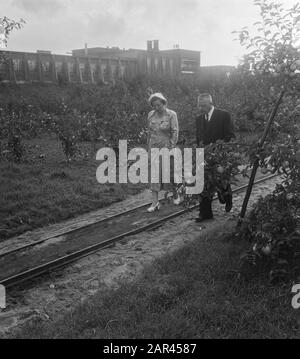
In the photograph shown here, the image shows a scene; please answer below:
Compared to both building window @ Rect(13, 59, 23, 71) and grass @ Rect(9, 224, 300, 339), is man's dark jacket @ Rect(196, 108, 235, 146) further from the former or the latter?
building window @ Rect(13, 59, 23, 71)

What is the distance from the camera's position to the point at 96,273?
5.73 metres

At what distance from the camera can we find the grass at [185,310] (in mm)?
3984

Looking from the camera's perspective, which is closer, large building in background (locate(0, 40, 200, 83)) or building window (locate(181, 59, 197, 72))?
large building in background (locate(0, 40, 200, 83))

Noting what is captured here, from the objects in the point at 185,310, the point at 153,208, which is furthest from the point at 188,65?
the point at 185,310

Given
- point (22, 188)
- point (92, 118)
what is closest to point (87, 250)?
point (22, 188)

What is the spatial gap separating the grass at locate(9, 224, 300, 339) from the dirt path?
1.17 ft

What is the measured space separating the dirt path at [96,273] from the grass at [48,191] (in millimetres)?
661

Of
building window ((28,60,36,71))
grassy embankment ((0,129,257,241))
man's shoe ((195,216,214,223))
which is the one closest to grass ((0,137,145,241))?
grassy embankment ((0,129,257,241))

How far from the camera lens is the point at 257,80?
17.7ft

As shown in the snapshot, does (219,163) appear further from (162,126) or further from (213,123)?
(162,126)

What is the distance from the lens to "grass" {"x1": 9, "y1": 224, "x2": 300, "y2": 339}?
398cm

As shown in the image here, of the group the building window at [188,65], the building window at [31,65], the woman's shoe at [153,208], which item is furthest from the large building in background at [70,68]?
the woman's shoe at [153,208]

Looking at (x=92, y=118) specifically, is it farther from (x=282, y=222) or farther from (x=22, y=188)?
(x=282, y=222)

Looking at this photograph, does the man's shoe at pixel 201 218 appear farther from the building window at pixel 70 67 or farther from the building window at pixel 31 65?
the building window at pixel 70 67
